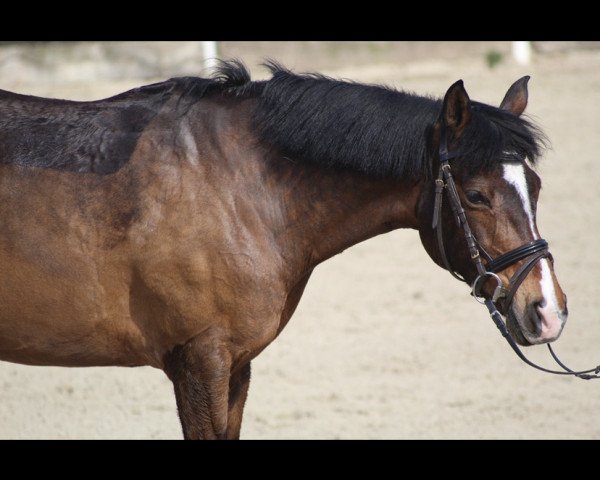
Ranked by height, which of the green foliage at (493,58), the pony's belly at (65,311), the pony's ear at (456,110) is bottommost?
the pony's belly at (65,311)

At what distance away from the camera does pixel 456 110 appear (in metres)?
3.29

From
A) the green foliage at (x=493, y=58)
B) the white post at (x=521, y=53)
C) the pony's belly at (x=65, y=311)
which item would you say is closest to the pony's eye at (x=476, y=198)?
the pony's belly at (x=65, y=311)

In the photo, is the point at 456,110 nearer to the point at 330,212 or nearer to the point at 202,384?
the point at 330,212

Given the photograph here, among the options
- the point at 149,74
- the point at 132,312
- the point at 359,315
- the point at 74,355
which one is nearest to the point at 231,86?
the point at 132,312

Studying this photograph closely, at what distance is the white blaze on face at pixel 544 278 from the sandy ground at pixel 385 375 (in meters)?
2.37

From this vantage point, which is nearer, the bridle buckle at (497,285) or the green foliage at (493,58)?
the bridle buckle at (497,285)

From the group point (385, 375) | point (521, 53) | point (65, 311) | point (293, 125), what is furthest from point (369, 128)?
point (521, 53)

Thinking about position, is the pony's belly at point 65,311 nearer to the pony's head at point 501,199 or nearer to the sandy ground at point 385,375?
the pony's head at point 501,199

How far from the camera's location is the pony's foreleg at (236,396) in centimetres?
378

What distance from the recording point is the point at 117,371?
630 cm

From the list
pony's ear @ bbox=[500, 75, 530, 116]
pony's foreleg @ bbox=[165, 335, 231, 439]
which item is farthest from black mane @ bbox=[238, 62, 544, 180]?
pony's foreleg @ bbox=[165, 335, 231, 439]

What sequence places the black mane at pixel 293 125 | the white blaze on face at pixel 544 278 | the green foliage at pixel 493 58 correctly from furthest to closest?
the green foliage at pixel 493 58 → the black mane at pixel 293 125 → the white blaze on face at pixel 544 278

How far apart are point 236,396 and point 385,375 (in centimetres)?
257
